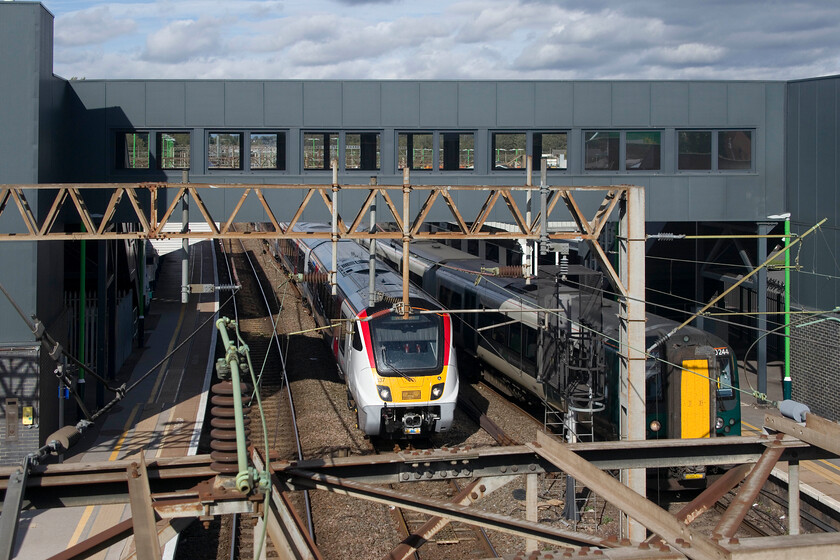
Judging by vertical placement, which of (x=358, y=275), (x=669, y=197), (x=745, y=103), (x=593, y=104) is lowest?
(x=358, y=275)

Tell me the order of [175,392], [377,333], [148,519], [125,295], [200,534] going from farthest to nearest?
1. [125,295]
2. [175,392]
3. [377,333]
4. [200,534]
5. [148,519]

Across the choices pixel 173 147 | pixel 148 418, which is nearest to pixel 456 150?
pixel 173 147

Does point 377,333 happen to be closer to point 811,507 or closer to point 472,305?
point 472,305

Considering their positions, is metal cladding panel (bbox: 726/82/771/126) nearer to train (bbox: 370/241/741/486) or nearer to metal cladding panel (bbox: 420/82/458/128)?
train (bbox: 370/241/741/486)

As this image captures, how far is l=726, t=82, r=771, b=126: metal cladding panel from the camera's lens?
749 inches

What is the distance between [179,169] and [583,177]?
8.55 m

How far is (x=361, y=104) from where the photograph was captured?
18.0m

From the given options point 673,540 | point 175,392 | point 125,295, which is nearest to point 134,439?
point 175,392

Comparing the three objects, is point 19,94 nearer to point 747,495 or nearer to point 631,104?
point 631,104

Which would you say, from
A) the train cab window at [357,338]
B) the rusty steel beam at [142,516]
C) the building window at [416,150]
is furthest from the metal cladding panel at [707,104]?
the rusty steel beam at [142,516]

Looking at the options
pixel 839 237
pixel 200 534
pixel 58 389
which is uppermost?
pixel 839 237

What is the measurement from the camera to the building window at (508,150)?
730 inches

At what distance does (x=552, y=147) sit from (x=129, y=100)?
8949 millimetres

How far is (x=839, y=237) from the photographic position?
1817 centimetres
